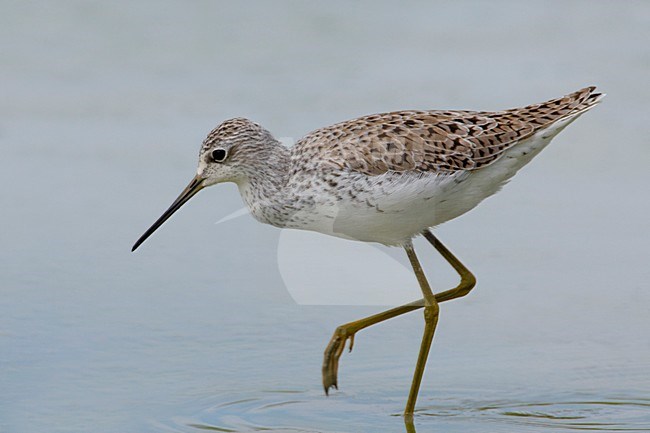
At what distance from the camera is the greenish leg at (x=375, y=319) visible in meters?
7.69

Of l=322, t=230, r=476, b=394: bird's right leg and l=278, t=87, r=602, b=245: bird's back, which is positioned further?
l=322, t=230, r=476, b=394: bird's right leg

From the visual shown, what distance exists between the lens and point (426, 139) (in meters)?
7.78

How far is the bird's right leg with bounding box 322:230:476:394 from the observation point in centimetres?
769

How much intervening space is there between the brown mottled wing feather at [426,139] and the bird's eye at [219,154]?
0.40 m

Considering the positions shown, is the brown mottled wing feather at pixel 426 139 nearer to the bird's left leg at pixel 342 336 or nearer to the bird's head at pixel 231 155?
the bird's head at pixel 231 155

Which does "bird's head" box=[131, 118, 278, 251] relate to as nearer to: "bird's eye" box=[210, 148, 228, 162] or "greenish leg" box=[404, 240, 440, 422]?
"bird's eye" box=[210, 148, 228, 162]

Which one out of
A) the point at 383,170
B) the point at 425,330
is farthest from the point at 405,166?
the point at 425,330

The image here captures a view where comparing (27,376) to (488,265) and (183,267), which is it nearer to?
(183,267)

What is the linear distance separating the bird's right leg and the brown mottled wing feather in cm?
70

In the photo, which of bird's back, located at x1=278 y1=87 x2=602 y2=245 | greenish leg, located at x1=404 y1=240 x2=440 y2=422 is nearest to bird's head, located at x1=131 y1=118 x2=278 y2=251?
bird's back, located at x1=278 y1=87 x2=602 y2=245

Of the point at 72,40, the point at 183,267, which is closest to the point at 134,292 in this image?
the point at 183,267

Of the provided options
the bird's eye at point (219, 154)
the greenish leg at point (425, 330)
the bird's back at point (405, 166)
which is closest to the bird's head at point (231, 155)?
the bird's eye at point (219, 154)

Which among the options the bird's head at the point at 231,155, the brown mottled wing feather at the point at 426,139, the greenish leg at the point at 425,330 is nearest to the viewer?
the greenish leg at the point at 425,330

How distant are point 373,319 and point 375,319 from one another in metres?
0.03
